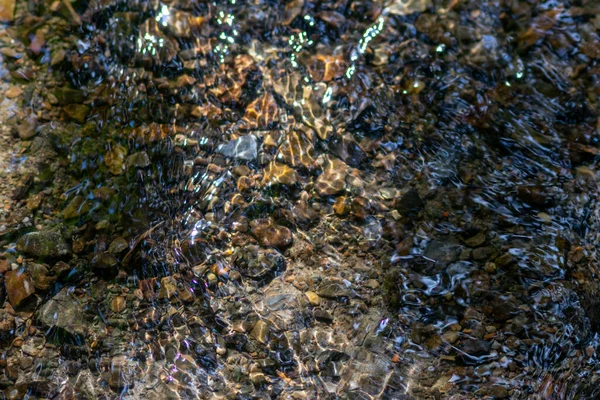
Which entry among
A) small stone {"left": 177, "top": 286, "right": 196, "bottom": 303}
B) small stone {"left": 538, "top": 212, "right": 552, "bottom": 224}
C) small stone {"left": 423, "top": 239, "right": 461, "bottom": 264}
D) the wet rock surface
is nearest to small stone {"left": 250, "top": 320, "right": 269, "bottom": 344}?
the wet rock surface

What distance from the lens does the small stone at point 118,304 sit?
288 centimetres

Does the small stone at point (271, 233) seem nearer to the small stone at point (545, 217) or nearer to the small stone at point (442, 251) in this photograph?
the small stone at point (442, 251)

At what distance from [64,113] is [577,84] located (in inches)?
137

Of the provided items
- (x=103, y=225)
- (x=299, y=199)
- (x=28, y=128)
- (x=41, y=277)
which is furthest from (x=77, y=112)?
(x=299, y=199)

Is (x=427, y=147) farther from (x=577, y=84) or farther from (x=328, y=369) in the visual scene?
(x=328, y=369)

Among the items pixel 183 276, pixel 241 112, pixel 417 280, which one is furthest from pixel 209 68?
pixel 417 280

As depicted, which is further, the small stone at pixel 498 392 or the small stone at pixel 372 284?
the small stone at pixel 372 284

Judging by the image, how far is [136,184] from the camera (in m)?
3.24

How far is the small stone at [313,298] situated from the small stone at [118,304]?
1.01 metres

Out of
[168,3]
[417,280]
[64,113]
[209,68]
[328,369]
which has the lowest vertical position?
[328,369]

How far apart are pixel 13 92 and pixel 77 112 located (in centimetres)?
46

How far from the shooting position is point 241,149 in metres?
3.37

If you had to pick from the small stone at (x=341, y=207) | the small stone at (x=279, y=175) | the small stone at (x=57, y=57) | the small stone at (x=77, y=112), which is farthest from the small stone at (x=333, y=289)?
the small stone at (x=57, y=57)

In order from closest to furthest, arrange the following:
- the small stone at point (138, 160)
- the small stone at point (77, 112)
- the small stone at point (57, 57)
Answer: the small stone at point (138, 160) < the small stone at point (77, 112) < the small stone at point (57, 57)
